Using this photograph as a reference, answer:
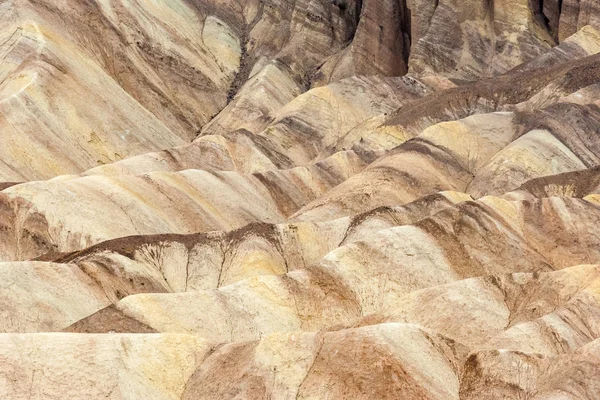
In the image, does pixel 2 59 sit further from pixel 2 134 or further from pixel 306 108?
pixel 306 108

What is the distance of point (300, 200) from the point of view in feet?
202

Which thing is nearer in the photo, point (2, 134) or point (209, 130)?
point (2, 134)

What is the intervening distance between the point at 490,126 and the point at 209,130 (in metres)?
23.7

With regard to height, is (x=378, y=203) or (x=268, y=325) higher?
(x=268, y=325)

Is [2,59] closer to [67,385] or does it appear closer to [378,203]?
[378,203]

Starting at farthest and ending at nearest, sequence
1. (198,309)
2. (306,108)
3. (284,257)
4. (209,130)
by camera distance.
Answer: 1. (209,130)
2. (306,108)
3. (284,257)
4. (198,309)

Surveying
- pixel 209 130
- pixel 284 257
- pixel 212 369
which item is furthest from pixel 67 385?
pixel 209 130

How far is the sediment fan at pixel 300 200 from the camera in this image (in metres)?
30.8

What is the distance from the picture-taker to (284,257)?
4834 cm

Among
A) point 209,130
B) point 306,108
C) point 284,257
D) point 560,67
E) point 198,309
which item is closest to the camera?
point 198,309

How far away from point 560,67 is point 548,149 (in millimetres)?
12712

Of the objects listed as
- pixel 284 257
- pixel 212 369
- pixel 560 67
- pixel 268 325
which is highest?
pixel 212 369

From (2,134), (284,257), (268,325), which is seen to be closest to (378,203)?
(284,257)

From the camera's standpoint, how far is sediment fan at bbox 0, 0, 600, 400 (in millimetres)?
30812
